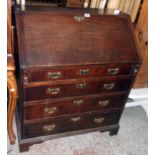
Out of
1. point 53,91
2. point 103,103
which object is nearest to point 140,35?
point 103,103

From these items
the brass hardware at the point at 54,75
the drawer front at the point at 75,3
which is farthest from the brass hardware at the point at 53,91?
the drawer front at the point at 75,3

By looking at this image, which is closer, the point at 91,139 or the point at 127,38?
the point at 127,38

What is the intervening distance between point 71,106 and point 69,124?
0.22m

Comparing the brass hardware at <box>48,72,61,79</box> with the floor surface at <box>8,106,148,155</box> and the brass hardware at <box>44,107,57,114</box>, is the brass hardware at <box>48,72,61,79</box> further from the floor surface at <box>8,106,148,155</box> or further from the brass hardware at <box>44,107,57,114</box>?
the floor surface at <box>8,106,148,155</box>

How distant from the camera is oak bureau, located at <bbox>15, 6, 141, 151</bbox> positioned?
1.45m

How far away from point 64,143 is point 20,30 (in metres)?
1.13

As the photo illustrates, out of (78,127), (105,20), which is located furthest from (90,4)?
(78,127)

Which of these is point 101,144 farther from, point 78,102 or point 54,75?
point 54,75

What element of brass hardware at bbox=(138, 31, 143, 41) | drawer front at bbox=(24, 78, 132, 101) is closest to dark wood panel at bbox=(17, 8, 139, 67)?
drawer front at bbox=(24, 78, 132, 101)

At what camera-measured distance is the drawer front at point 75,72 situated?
57.2 inches

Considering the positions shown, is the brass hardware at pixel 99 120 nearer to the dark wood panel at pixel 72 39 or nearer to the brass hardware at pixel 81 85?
the brass hardware at pixel 81 85

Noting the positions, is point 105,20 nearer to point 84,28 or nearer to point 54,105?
point 84,28

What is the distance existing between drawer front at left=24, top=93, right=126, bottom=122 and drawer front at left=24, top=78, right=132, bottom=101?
60 mm

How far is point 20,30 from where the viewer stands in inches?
56.2
